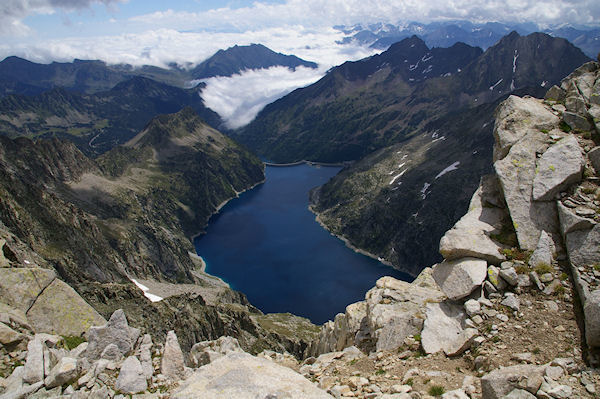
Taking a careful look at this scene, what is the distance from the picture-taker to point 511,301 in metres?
18.6

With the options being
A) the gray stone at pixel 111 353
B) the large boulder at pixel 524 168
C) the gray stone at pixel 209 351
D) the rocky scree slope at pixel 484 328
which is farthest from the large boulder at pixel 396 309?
the gray stone at pixel 111 353

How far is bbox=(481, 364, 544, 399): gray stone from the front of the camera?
13444 mm

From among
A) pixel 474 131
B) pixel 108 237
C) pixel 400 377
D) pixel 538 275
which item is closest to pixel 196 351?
pixel 400 377

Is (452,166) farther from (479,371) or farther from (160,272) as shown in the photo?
(479,371)

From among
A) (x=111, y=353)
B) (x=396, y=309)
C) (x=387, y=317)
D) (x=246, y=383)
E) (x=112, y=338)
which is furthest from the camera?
(x=396, y=309)

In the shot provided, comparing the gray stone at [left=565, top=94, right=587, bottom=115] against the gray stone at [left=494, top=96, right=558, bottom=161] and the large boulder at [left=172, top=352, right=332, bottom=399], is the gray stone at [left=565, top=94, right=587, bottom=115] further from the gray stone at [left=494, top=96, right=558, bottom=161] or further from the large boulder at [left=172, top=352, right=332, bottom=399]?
the large boulder at [left=172, top=352, right=332, bottom=399]

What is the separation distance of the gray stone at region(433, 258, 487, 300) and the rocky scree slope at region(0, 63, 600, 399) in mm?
71

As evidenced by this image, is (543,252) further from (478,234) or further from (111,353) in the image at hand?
(111,353)

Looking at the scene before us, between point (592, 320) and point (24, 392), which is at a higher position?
point (592, 320)

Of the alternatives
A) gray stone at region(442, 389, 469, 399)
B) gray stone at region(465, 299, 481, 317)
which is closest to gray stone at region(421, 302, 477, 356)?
gray stone at region(465, 299, 481, 317)

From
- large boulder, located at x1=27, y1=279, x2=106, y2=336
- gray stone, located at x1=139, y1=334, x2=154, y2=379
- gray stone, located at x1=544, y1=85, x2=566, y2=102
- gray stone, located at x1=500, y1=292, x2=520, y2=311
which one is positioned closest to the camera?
gray stone, located at x1=500, y1=292, x2=520, y2=311

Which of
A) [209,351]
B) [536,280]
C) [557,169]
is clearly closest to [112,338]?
[209,351]

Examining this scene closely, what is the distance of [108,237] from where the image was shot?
12888cm

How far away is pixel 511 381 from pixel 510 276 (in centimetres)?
700
